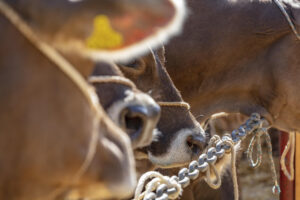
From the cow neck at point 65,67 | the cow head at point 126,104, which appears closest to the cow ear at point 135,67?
the cow head at point 126,104

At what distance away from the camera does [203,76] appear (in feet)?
9.09

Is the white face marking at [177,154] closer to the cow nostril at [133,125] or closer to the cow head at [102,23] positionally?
the cow nostril at [133,125]

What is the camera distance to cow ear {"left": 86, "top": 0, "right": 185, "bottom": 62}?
39.1 inches

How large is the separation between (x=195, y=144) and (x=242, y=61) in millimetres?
810

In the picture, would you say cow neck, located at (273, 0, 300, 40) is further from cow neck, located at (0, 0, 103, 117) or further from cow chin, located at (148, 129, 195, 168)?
cow neck, located at (0, 0, 103, 117)

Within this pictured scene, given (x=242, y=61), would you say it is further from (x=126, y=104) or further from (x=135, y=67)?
(x=126, y=104)

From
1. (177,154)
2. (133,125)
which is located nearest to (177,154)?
(177,154)

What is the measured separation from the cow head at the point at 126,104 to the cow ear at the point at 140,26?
0.28m

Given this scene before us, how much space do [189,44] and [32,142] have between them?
1.77m

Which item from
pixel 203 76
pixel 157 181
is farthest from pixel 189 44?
pixel 157 181

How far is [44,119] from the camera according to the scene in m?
1.01

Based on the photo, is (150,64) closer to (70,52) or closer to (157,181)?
(157,181)

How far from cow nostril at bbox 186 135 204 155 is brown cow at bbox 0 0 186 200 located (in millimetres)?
1076

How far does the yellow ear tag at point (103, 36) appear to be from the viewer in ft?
3.25
